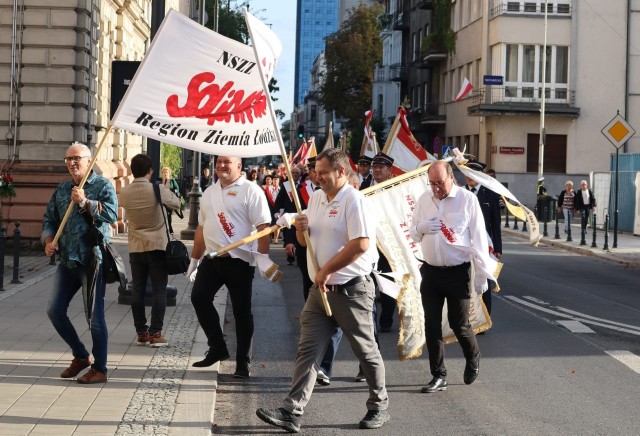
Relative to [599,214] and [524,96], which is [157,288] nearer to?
[599,214]

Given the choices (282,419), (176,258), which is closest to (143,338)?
(176,258)

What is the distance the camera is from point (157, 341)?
10539mm

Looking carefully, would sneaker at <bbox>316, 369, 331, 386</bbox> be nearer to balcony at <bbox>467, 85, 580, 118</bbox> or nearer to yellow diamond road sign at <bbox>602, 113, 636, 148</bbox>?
yellow diamond road sign at <bbox>602, 113, 636, 148</bbox>

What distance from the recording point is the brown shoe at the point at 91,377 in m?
8.59

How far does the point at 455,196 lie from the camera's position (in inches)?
354

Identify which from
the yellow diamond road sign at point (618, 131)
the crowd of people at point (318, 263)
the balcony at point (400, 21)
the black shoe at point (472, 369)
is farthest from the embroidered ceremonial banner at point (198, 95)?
the balcony at point (400, 21)

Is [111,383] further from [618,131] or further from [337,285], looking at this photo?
[618,131]

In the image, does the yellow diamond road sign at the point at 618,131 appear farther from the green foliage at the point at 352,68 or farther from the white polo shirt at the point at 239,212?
the green foliage at the point at 352,68

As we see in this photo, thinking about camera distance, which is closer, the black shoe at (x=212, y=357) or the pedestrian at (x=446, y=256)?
the pedestrian at (x=446, y=256)

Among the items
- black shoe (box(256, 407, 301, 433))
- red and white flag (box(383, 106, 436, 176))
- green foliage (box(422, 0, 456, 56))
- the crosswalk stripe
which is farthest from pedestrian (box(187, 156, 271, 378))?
green foliage (box(422, 0, 456, 56))

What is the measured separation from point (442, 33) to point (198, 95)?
55.9m

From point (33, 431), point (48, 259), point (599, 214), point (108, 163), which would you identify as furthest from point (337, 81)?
point (33, 431)

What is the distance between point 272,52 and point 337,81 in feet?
251

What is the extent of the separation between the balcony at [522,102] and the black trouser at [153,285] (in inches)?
1674
